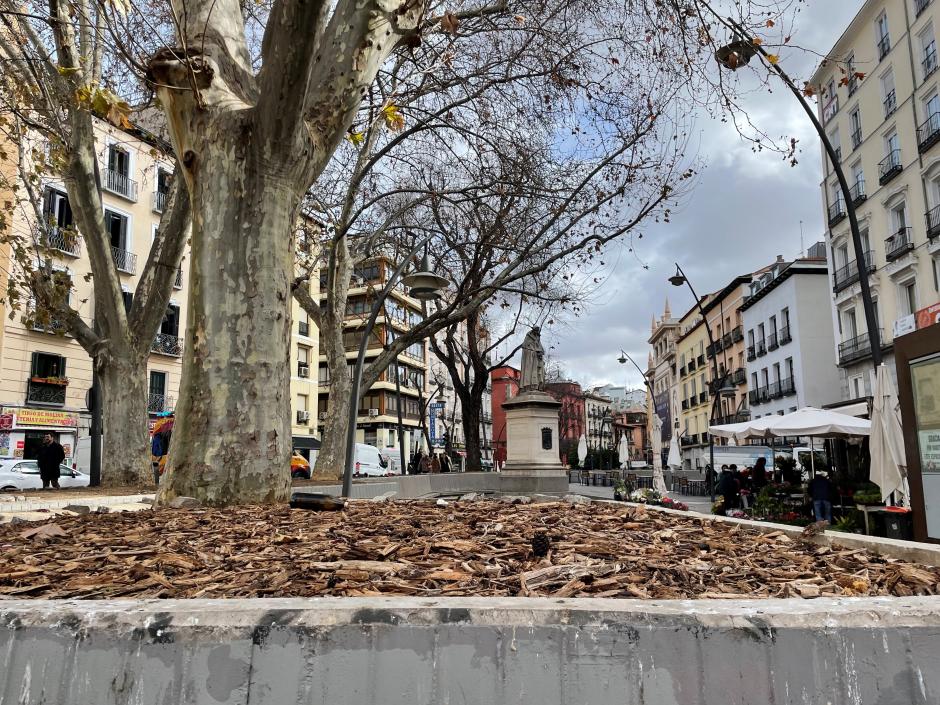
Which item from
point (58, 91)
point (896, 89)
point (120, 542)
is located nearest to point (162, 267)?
point (58, 91)

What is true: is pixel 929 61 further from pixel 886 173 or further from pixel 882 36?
pixel 886 173

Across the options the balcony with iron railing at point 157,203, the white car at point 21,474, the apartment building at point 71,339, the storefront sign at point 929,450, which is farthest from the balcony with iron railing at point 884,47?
the white car at point 21,474

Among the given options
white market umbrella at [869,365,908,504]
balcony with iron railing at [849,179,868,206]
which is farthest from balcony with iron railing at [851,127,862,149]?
white market umbrella at [869,365,908,504]

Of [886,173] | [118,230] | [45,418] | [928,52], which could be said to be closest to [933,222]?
Answer: [886,173]

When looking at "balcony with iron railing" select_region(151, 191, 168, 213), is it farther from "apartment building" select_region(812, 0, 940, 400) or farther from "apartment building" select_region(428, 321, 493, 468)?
"apartment building" select_region(812, 0, 940, 400)

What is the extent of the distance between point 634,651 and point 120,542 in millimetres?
2738

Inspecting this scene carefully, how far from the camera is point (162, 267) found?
11.6 meters

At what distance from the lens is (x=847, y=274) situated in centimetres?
3225

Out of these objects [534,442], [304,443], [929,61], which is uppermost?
[929,61]

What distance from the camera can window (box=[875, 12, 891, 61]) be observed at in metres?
28.8

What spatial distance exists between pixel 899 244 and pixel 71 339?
109 feet

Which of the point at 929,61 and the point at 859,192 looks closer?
the point at 929,61

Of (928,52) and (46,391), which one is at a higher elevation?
(928,52)

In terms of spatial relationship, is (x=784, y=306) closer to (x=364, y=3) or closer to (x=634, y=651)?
(x=364, y=3)
